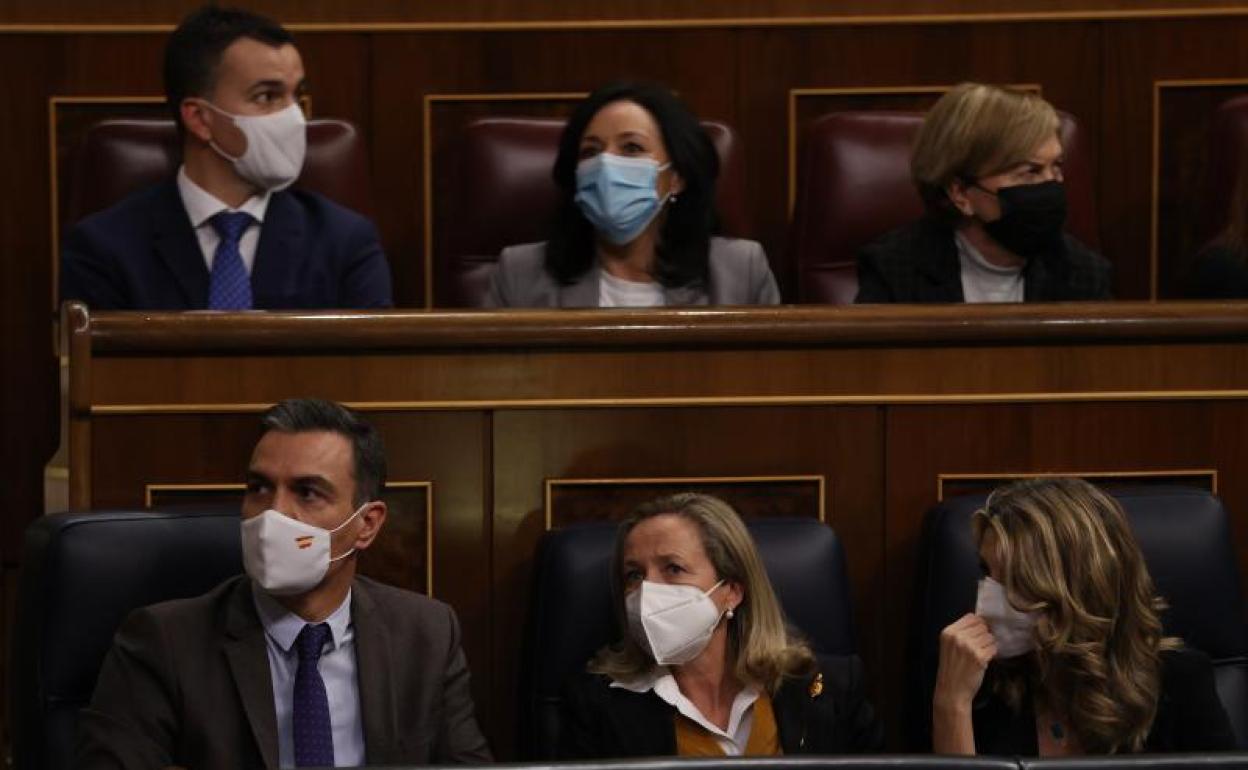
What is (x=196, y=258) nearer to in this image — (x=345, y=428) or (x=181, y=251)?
(x=181, y=251)

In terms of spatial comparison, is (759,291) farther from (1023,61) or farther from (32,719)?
(32,719)

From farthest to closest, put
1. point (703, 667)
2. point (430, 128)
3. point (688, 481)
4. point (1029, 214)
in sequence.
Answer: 1. point (430, 128)
2. point (1029, 214)
3. point (688, 481)
4. point (703, 667)

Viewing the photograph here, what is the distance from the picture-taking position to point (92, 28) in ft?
6.81

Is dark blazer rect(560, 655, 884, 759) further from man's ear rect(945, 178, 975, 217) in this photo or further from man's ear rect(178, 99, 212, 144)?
man's ear rect(178, 99, 212, 144)

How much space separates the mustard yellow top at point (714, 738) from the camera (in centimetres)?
138

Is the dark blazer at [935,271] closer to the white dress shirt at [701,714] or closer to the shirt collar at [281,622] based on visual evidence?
the white dress shirt at [701,714]

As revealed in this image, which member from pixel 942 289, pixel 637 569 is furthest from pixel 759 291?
pixel 637 569

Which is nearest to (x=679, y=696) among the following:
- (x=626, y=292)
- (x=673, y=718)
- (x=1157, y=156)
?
(x=673, y=718)

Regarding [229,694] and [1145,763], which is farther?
[229,694]

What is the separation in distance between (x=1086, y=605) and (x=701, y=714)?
0.25 meters

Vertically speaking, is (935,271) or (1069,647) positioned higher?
(935,271)

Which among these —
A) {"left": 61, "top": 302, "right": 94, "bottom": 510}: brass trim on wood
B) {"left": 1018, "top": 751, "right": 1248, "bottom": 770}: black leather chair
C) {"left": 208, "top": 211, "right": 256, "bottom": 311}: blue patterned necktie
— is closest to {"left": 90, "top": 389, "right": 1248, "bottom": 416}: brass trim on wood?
{"left": 61, "top": 302, "right": 94, "bottom": 510}: brass trim on wood

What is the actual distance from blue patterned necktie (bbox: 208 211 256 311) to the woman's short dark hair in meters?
0.26

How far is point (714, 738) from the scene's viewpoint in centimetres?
139
